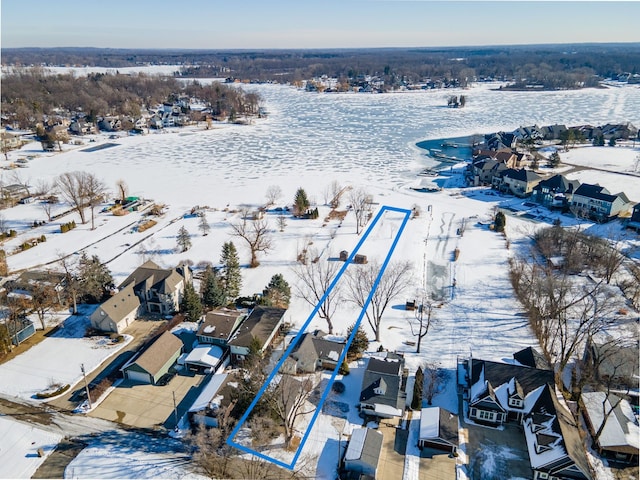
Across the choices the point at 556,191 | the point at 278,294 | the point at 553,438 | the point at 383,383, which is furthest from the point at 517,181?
the point at 383,383

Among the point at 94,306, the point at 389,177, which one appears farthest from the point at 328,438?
the point at 389,177

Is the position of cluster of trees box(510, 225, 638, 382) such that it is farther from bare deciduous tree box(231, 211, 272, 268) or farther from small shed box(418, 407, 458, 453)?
bare deciduous tree box(231, 211, 272, 268)

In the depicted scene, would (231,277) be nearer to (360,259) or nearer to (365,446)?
(360,259)

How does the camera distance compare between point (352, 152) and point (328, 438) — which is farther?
point (352, 152)

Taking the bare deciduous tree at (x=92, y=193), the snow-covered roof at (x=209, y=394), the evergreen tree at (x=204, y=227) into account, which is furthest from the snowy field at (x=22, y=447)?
the bare deciduous tree at (x=92, y=193)

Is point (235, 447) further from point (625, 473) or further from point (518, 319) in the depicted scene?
point (518, 319)

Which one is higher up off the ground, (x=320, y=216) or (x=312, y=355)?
(x=320, y=216)

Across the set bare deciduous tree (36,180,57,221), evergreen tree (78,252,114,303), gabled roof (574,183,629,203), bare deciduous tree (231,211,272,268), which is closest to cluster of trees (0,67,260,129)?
bare deciduous tree (36,180,57,221)
